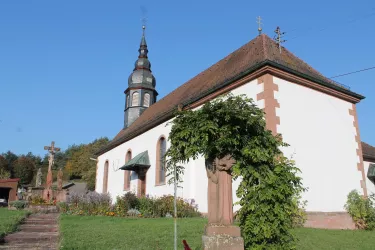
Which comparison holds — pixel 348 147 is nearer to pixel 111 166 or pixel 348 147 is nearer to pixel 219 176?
pixel 219 176

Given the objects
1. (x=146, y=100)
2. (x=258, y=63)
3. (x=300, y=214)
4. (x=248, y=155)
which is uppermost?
(x=146, y=100)

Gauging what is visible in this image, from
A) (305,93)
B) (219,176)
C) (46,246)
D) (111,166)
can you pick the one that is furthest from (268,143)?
(111,166)

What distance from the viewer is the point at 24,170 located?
71.8 metres

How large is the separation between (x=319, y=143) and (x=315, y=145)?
1.05 feet

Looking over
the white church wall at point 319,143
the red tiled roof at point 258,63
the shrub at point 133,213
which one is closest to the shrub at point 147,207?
the shrub at point 133,213

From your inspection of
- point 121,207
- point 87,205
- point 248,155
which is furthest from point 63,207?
point 248,155

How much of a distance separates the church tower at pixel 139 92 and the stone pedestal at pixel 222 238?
22.4 m

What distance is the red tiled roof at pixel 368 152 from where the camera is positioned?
17487 millimetres

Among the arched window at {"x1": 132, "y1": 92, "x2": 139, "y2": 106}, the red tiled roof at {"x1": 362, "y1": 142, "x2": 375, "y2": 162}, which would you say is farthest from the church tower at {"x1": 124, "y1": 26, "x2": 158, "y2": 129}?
the red tiled roof at {"x1": 362, "y1": 142, "x2": 375, "y2": 162}

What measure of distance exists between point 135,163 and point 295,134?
381 inches

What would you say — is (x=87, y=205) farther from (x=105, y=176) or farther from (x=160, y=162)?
(x=105, y=176)

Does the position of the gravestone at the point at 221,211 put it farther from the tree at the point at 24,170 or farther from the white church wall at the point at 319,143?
the tree at the point at 24,170

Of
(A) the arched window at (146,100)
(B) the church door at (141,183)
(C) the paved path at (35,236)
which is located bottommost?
(C) the paved path at (35,236)

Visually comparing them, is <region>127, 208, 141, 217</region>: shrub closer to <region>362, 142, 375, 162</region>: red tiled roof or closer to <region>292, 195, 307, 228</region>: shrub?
<region>292, 195, 307, 228</region>: shrub
